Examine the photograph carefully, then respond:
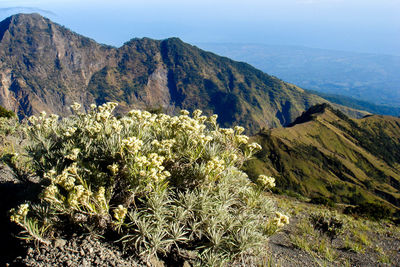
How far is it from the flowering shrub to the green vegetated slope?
64154mm

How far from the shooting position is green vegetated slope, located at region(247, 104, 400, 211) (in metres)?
80.4

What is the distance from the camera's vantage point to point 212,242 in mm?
4156

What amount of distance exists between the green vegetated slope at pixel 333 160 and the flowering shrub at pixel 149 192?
64154mm

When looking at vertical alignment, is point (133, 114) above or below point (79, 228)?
above

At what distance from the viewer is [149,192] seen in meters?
4.31

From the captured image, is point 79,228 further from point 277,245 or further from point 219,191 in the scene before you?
point 277,245

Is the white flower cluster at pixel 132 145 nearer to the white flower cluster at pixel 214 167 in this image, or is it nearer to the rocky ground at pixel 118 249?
the white flower cluster at pixel 214 167

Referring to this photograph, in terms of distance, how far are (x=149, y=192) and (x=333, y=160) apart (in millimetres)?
102833

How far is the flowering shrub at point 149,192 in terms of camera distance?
12.7ft

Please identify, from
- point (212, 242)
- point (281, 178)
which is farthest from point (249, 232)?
point (281, 178)

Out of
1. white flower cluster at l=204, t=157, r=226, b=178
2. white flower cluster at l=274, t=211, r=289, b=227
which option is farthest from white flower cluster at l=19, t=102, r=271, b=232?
white flower cluster at l=274, t=211, r=289, b=227

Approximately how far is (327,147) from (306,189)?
31846 mm

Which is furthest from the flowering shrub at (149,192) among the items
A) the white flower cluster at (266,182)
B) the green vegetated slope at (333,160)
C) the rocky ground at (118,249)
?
the green vegetated slope at (333,160)

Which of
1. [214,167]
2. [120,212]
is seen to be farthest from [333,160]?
[120,212]
